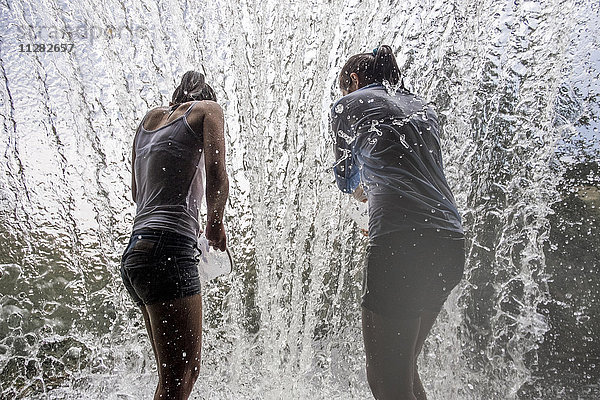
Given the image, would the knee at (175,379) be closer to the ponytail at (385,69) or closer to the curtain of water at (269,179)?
the ponytail at (385,69)

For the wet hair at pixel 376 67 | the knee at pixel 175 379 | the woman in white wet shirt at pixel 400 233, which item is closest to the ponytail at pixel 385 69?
the wet hair at pixel 376 67

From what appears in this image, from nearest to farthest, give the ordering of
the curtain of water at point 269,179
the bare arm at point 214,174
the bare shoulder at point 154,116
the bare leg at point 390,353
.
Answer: the bare leg at point 390,353
the bare arm at point 214,174
the bare shoulder at point 154,116
the curtain of water at point 269,179

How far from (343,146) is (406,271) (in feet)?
1.26

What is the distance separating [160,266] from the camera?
1.24 m

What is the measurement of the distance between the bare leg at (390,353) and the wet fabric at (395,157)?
0.69 feet

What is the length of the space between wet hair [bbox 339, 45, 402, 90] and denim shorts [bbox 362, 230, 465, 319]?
485 millimetres

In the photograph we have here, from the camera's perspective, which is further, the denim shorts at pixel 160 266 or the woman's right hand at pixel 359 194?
the woman's right hand at pixel 359 194

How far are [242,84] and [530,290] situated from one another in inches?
126

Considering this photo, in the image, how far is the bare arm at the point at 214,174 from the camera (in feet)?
4.37

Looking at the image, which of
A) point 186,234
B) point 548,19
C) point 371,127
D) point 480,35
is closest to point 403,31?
point 480,35

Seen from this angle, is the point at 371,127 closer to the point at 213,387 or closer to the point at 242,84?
the point at 213,387

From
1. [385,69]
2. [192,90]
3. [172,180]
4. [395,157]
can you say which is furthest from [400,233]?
[192,90]

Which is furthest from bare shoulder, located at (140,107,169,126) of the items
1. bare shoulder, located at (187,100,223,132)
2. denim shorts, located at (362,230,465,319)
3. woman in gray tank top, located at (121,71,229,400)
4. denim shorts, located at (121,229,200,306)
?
denim shorts, located at (362,230,465,319)

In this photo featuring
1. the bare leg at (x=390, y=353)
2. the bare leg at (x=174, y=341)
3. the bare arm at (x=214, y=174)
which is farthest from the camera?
the bare arm at (x=214, y=174)
